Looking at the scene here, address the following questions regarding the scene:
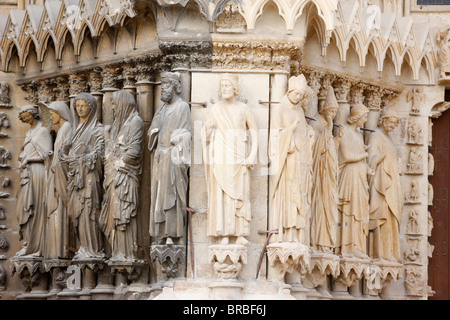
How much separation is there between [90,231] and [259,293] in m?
2.39

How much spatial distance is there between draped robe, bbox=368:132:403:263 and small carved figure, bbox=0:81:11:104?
4.66m

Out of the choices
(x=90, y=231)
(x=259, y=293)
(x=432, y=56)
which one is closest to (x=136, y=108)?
(x=90, y=231)

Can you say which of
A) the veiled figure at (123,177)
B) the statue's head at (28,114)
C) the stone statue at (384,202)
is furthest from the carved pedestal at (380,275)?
the statue's head at (28,114)

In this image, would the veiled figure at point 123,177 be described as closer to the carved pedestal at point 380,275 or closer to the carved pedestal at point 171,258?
the carved pedestal at point 171,258

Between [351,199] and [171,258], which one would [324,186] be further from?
[171,258]

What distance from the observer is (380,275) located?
18.7 meters

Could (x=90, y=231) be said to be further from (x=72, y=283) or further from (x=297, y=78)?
(x=297, y=78)

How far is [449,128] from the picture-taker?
19.7 metres

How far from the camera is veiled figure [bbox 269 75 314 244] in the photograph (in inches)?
667

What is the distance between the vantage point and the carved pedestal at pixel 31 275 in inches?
744

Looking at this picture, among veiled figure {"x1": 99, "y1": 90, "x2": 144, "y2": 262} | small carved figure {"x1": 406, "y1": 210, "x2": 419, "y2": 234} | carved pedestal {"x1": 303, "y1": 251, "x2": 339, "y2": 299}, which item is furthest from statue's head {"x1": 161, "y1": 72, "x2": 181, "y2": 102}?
small carved figure {"x1": 406, "y1": 210, "x2": 419, "y2": 234}

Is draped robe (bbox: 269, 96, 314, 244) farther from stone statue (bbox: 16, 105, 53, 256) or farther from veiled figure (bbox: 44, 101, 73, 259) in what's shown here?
stone statue (bbox: 16, 105, 53, 256)

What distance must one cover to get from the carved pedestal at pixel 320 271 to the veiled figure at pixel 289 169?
2.47 ft

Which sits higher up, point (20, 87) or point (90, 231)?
point (20, 87)
